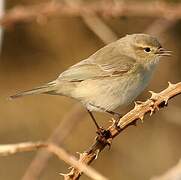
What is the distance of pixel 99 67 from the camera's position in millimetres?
4383

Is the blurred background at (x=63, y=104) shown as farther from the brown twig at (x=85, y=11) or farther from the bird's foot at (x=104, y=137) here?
the bird's foot at (x=104, y=137)

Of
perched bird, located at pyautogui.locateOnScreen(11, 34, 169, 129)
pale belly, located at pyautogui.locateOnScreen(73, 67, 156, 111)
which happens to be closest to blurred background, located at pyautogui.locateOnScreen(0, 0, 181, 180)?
perched bird, located at pyautogui.locateOnScreen(11, 34, 169, 129)

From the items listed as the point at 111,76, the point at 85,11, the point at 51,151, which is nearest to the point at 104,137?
the point at 51,151

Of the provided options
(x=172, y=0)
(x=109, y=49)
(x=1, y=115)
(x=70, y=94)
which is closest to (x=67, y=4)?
(x=109, y=49)

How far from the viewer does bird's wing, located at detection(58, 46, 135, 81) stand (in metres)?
4.25

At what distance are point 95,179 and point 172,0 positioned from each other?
8020mm

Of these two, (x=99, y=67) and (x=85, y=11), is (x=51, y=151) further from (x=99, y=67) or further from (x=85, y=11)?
(x=85, y=11)

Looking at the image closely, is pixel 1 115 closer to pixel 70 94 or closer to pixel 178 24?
pixel 178 24

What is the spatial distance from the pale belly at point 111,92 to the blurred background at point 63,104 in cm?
563

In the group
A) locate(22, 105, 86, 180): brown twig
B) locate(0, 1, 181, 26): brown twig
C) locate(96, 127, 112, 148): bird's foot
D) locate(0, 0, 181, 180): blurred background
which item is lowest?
locate(96, 127, 112, 148): bird's foot

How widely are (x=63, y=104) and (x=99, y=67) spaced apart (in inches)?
233

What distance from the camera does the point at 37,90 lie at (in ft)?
13.3

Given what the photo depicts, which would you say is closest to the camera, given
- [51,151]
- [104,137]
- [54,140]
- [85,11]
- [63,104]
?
[51,151]

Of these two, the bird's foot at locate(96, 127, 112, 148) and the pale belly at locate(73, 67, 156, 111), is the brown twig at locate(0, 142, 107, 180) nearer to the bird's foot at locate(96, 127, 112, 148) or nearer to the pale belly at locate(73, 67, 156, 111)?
the bird's foot at locate(96, 127, 112, 148)
